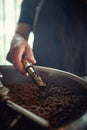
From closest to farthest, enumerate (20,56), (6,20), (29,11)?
(20,56)
(29,11)
(6,20)

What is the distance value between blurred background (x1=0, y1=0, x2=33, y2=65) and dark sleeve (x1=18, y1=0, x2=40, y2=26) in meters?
1.70

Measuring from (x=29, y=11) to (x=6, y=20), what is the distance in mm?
1842

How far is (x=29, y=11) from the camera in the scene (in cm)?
147

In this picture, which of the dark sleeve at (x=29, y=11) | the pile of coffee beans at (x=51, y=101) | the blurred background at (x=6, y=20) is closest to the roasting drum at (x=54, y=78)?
the pile of coffee beans at (x=51, y=101)

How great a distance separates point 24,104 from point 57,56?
1.90ft

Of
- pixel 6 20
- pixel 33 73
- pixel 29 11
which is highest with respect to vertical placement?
pixel 29 11

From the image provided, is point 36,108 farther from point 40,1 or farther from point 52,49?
point 40,1

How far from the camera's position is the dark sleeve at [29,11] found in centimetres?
147

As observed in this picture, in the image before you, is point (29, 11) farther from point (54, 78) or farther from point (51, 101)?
point (51, 101)

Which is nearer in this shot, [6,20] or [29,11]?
[29,11]

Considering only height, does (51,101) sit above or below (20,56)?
below

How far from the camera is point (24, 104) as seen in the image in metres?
0.91

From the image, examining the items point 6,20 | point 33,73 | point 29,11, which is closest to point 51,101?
point 33,73

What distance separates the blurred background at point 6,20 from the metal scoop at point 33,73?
2149 mm
